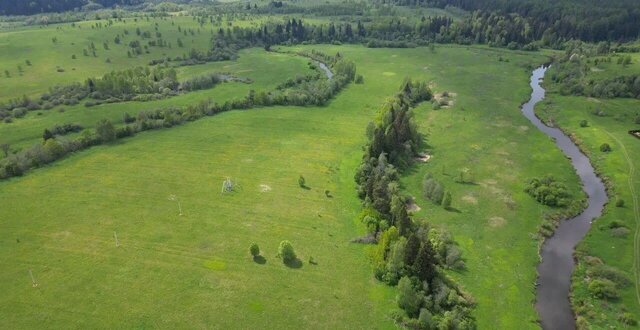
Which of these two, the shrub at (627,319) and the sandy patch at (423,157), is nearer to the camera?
the shrub at (627,319)

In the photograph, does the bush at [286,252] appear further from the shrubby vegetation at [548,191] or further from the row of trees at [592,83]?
the row of trees at [592,83]

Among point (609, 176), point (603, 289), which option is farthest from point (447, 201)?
point (609, 176)

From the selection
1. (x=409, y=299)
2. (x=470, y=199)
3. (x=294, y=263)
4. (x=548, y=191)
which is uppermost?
(x=548, y=191)

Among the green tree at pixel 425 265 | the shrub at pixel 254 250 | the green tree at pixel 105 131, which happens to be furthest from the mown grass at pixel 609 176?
the green tree at pixel 105 131

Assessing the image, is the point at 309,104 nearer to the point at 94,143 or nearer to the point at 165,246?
the point at 94,143

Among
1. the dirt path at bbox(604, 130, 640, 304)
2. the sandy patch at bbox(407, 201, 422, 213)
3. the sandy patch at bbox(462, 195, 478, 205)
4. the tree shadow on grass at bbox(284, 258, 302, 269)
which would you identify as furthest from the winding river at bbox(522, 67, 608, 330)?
the tree shadow on grass at bbox(284, 258, 302, 269)

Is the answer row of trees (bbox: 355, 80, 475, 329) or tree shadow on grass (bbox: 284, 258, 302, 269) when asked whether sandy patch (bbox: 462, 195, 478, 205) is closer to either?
row of trees (bbox: 355, 80, 475, 329)

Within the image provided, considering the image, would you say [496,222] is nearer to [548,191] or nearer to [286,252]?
[548,191]
